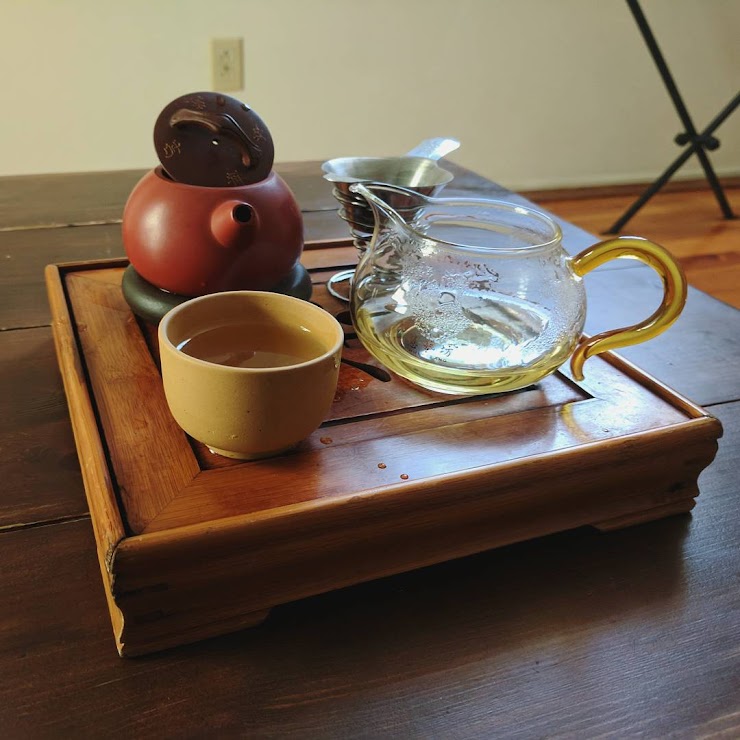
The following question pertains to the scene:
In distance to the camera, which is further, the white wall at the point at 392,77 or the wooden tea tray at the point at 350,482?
the white wall at the point at 392,77

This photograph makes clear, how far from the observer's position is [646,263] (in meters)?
0.52

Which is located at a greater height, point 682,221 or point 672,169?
point 672,169

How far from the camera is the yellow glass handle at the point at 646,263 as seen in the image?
507mm

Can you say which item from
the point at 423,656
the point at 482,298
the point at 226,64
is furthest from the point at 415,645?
the point at 226,64

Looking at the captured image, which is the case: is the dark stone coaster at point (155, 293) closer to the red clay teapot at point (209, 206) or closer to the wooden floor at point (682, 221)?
the red clay teapot at point (209, 206)

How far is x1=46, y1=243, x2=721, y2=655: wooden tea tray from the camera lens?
400 mm

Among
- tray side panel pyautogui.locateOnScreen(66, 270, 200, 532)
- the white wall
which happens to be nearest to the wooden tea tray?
tray side panel pyautogui.locateOnScreen(66, 270, 200, 532)

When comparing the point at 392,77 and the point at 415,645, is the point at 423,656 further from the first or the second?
the point at 392,77

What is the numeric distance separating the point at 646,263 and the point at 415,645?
0.94ft

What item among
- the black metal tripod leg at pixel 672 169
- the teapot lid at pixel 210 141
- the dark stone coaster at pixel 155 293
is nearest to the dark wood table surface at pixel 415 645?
the dark stone coaster at pixel 155 293

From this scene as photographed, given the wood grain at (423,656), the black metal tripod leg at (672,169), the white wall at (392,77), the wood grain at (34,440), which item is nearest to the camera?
the wood grain at (423,656)

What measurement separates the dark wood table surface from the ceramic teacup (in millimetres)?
98

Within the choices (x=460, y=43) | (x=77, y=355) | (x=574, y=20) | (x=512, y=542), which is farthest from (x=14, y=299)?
(x=574, y=20)

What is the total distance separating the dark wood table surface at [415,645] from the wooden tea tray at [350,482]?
0.02 m
